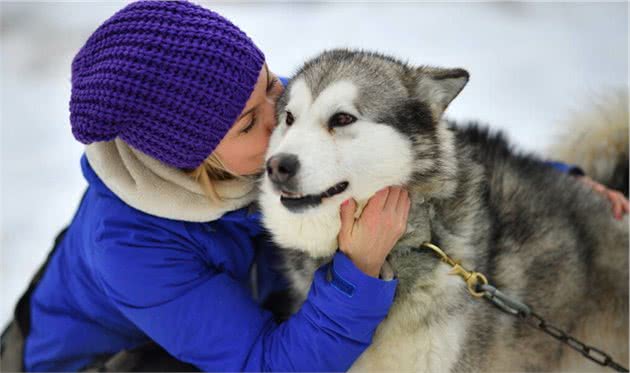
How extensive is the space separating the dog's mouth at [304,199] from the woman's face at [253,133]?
255 millimetres

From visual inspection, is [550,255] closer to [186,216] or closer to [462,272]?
[462,272]

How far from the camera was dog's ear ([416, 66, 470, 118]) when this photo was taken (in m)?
1.46

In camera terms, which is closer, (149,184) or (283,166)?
(283,166)

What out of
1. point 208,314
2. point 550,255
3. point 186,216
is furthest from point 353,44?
point 208,314

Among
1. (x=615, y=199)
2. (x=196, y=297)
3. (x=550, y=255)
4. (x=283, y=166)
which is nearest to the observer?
(x=283, y=166)

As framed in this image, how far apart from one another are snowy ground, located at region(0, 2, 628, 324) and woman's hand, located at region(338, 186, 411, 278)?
1.94 m

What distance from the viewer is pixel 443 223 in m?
1.59

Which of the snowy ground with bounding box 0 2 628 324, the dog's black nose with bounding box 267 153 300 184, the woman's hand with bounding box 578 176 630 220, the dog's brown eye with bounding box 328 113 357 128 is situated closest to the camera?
the dog's black nose with bounding box 267 153 300 184

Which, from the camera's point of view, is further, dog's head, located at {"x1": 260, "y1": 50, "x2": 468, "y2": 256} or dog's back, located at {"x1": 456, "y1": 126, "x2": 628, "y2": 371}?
dog's back, located at {"x1": 456, "y1": 126, "x2": 628, "y2": 371}

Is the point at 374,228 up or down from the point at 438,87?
down

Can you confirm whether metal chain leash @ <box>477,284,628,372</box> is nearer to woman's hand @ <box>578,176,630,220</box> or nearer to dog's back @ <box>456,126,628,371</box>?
dog's back @ <box>456,126,628,371</box>

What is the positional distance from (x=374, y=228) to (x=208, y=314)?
0.50 meters

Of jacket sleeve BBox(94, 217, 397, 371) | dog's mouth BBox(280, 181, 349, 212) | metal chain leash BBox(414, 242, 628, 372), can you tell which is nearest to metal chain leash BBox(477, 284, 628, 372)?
metal chain leash BBox(414, 242, 628, 372)

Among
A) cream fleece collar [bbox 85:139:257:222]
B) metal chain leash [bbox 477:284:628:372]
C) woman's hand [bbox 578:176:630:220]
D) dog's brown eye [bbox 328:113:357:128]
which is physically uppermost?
dog's brown eye [bbox 328:113:357:128]
